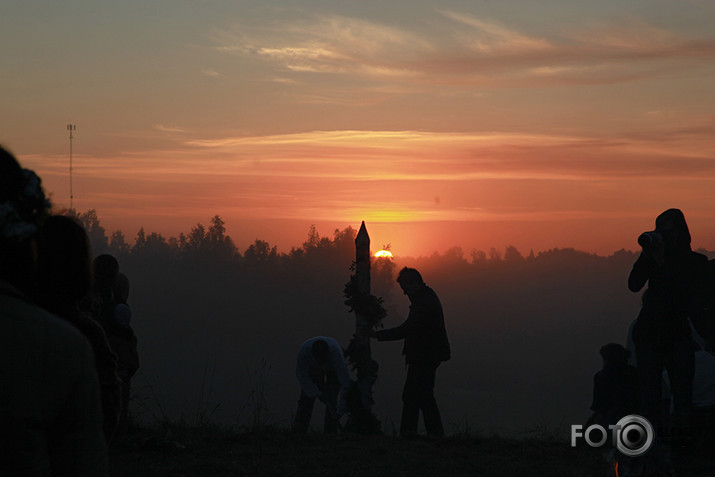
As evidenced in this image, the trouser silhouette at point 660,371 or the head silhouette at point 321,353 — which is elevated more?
the trouser silhouette at point 660,371

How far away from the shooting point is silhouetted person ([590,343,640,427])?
24.7ft

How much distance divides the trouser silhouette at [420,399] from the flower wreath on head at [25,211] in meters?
8.13

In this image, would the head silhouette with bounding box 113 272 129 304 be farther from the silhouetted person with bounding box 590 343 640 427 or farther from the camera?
the camera

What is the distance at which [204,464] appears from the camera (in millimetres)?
7176

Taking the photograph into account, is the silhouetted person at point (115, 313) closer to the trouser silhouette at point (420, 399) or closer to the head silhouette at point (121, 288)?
the head silhouette at point (121, 288)

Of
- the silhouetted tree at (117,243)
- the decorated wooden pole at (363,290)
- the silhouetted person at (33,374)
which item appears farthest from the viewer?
the silhouetted tree at (117,243)

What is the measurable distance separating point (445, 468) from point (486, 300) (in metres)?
176

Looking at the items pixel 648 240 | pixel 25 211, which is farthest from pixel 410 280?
pixel 25 211

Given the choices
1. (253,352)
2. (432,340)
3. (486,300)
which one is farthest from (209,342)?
(432,340)

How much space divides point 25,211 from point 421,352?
823 centimetres

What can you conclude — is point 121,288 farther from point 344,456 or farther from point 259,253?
point 259,253

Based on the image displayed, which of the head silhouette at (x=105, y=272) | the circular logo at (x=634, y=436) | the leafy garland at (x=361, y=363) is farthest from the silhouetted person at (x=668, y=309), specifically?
the head silhouette at (x=105, y=272)

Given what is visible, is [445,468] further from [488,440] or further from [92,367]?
[92,367]

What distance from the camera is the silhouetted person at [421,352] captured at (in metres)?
9.84
